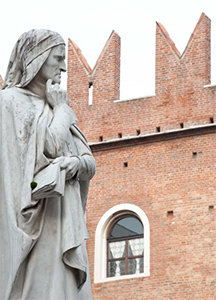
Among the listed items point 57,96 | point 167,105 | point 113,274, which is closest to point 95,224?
point 113,274

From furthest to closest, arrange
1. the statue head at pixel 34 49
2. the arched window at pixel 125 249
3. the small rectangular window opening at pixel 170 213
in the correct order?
the small rectangular window opening at pixel 170 213 → the arched window at pixel 125 249 → the statue head at pixel 34 49

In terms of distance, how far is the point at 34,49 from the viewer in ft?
17.6

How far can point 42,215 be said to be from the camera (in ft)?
16.8

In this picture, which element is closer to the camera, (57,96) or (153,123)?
(57,96)

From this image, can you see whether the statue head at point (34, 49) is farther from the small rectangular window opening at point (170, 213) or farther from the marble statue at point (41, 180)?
the small rectangular window opening at point (170, 213)

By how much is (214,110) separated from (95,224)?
3466 mm

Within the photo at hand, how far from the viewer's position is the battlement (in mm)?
25328

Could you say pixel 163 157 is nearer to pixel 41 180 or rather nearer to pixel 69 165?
pixel 69 165

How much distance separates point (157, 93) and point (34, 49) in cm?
2037

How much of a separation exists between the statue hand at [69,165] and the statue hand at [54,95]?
32 cm

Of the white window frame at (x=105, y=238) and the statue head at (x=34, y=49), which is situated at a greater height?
the white window frame at (x=105, y=238)

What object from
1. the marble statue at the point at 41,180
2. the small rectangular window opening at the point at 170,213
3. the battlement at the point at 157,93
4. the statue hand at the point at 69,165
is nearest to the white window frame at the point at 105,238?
the small rectangular window opening at the point at 170,213

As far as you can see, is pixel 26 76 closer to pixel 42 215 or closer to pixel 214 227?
pixel 42 215

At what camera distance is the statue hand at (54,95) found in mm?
5371
